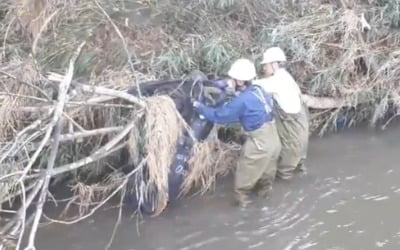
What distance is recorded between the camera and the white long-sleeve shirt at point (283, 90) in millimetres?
9430

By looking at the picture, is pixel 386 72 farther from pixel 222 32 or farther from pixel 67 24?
pixel 67 24

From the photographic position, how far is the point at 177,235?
28.1 ft

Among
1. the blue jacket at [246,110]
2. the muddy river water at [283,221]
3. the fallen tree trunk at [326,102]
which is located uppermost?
the blue jacket at [246,110]

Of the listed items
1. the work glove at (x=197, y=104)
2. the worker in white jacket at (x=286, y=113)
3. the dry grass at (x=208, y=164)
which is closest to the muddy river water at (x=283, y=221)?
the dry grass at (x=208, y=164)

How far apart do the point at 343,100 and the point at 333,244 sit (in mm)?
3076

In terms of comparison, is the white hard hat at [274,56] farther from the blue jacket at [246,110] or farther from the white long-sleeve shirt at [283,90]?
the blue jacket at [246,110]

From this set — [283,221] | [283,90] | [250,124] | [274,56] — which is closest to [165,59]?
[274,56]

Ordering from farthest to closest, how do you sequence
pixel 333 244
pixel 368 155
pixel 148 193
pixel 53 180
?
pixel 368 155 < pixel 53 180 < pixel 148 193 < pixel 333 244

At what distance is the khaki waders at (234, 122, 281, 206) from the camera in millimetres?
9047

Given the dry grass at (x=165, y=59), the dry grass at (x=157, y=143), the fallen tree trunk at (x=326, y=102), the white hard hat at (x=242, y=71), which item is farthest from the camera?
the fallen tree trunk at (x=326, y=102)

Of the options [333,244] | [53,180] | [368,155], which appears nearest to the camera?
[333,244]

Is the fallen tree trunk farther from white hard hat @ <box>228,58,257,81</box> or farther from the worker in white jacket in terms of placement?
white hard hat @ <box>228,58,257,81</box>

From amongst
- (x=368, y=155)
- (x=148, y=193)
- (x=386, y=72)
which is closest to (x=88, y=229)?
(x=148, y=193)

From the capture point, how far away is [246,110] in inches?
348
